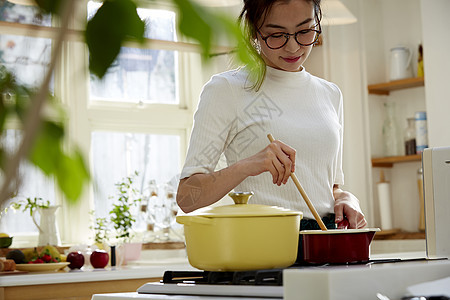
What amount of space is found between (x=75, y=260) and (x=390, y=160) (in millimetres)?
1776

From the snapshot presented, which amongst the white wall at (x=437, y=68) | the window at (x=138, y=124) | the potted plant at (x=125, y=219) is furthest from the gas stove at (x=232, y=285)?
the white wall at (x=437, y=68)

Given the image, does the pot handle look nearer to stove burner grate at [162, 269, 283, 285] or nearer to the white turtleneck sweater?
stove burner grate at [162, 269, 283, 285]

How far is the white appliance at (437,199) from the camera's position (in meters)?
1.29

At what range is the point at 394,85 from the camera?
3811 millimetres

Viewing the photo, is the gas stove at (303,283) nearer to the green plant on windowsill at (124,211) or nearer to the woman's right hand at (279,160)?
the woman's right hand at (279,160)

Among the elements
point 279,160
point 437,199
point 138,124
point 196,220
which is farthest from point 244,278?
point 138,124

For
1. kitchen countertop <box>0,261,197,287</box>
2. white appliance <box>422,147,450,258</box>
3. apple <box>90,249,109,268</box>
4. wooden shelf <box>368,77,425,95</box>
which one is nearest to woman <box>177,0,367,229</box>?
white appliance <box>422,147,450,258</box>

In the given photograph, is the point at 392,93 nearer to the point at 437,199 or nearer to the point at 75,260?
the point at 75,260

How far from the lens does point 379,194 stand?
3.85 meters

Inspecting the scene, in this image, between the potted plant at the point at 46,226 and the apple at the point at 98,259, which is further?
the potted plant at the point at 46,226

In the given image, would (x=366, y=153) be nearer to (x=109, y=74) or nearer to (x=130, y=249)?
(x=130, y=249)

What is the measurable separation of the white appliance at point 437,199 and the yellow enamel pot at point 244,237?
0.36 meters

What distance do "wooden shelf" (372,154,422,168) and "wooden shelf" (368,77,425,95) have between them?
0.38m

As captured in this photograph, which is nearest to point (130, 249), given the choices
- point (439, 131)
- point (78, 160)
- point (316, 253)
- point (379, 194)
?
point (379, 194)
